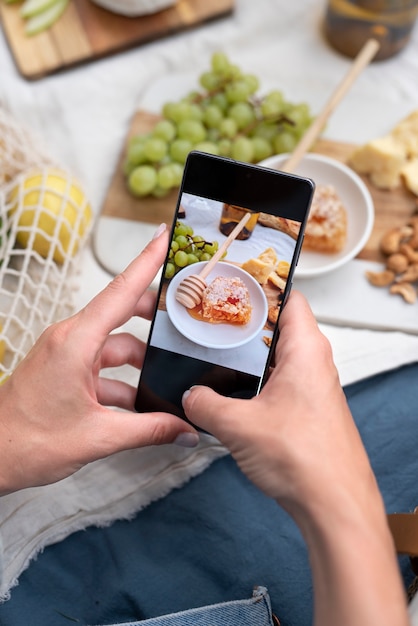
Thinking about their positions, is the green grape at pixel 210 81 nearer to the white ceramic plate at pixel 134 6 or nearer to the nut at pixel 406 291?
the white ceramic plate at pixel 134 6

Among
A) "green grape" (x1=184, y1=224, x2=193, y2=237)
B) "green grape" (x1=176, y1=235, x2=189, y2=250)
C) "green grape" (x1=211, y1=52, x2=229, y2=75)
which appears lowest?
"green grape" (x1=176, y1=235, x2=189, y2=250)

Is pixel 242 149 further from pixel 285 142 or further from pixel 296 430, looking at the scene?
pixel 296 430

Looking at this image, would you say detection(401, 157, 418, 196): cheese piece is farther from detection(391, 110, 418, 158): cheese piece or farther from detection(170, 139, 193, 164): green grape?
detection(170, 139, 193, 164): green grape

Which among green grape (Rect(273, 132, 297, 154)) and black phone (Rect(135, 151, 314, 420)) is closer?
black phone (Rect(135, 151, 314, 420))

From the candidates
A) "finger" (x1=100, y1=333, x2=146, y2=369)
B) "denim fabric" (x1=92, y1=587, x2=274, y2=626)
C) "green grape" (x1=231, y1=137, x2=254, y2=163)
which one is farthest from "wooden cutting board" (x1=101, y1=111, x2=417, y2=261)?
"denim fabric" (x1=92, y1=587, x2=274, y2=626)

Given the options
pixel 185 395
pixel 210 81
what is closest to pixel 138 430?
pixel 185 395

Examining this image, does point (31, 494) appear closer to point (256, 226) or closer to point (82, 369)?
point (82, 369)
